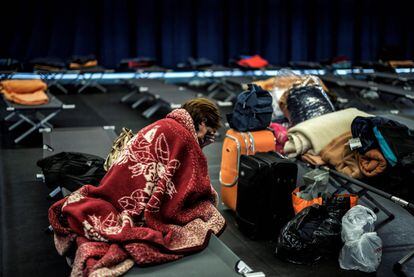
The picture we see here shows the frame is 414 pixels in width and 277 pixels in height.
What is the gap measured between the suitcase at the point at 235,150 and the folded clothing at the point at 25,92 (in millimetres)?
2864

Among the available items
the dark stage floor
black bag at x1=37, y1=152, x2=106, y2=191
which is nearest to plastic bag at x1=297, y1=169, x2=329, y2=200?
the dark stage floor

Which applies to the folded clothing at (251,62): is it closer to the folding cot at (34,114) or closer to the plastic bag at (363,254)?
the folding cot at (34,114)

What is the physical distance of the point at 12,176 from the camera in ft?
17.1

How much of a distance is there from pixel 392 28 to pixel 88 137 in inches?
348

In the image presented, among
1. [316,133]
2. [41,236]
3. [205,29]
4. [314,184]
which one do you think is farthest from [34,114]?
[205,29]

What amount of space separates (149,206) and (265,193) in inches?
53.3

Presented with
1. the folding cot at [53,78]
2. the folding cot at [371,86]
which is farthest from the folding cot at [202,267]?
the folding cot at [53,78]

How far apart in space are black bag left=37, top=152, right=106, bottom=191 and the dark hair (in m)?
0.95

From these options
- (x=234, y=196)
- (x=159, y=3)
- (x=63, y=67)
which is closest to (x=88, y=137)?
(x=234, y=196)

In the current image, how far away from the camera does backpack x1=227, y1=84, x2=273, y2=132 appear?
432 centimetres

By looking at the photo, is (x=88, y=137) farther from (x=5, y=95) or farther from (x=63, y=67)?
(x=63, y=67)

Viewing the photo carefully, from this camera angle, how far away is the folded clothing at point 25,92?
636 centimetres

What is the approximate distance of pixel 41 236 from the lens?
393 centimetres

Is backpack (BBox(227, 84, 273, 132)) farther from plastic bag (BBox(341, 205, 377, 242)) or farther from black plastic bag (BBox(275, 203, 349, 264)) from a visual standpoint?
plastic bag (BBox(341, 205, 377, 242))
